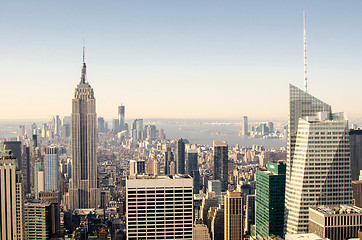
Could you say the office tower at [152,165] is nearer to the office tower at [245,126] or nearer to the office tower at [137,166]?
the office tower at [137,166]

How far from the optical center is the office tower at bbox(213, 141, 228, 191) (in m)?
59.4

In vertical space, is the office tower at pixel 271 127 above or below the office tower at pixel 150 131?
above

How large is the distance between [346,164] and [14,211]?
17.8m

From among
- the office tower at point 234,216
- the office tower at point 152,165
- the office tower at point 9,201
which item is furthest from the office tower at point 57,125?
the office tower at point 9,201

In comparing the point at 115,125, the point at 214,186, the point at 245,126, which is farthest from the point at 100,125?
the point at 245,126

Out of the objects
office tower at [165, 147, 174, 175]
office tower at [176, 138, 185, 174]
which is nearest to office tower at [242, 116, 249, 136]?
office tower at [176, 138, 185, 174]

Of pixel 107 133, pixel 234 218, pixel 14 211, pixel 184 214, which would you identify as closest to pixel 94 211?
pixel 107 133

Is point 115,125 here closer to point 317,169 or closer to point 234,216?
point 234,216

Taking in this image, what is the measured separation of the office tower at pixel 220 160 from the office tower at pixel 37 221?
29.4 metres

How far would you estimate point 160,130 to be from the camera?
201 ft

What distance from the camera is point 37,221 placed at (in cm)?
3192

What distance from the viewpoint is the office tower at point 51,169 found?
187ft

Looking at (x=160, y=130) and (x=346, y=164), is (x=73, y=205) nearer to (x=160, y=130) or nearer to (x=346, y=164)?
(x=160, y=130)

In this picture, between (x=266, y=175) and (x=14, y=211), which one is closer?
(x=14, y=211)
